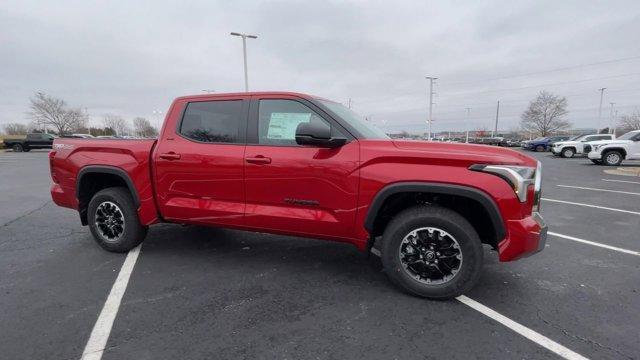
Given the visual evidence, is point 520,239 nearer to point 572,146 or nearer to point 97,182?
point 97,182

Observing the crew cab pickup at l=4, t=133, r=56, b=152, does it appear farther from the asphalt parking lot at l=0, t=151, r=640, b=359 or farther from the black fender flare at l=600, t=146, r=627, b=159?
the black fender flare at l=600, t=146, r=627, b=159

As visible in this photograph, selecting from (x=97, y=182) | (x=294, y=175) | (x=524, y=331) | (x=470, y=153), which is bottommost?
(x=524, y=331)

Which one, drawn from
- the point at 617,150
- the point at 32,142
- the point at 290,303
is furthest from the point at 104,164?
the point at 32,142

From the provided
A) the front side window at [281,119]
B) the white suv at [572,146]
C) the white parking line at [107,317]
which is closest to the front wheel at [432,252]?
the front side window at [281,119]

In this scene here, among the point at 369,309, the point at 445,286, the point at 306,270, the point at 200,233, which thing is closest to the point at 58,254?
the point at 200,233

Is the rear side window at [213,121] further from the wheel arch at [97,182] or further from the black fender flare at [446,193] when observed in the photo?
the black fender flare at [446,193]

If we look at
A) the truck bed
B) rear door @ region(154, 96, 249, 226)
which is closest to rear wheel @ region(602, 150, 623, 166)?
rear door @ region(154, 96, 249, 226)

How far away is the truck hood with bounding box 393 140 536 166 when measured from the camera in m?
2.88

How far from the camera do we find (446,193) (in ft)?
9.62

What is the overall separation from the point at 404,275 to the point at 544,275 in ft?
5.23

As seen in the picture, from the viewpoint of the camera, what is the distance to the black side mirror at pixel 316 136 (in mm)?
3041

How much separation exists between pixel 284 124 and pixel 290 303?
1648 millimetres

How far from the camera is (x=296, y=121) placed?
351cm

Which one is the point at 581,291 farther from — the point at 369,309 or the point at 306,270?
the point at 306,270
